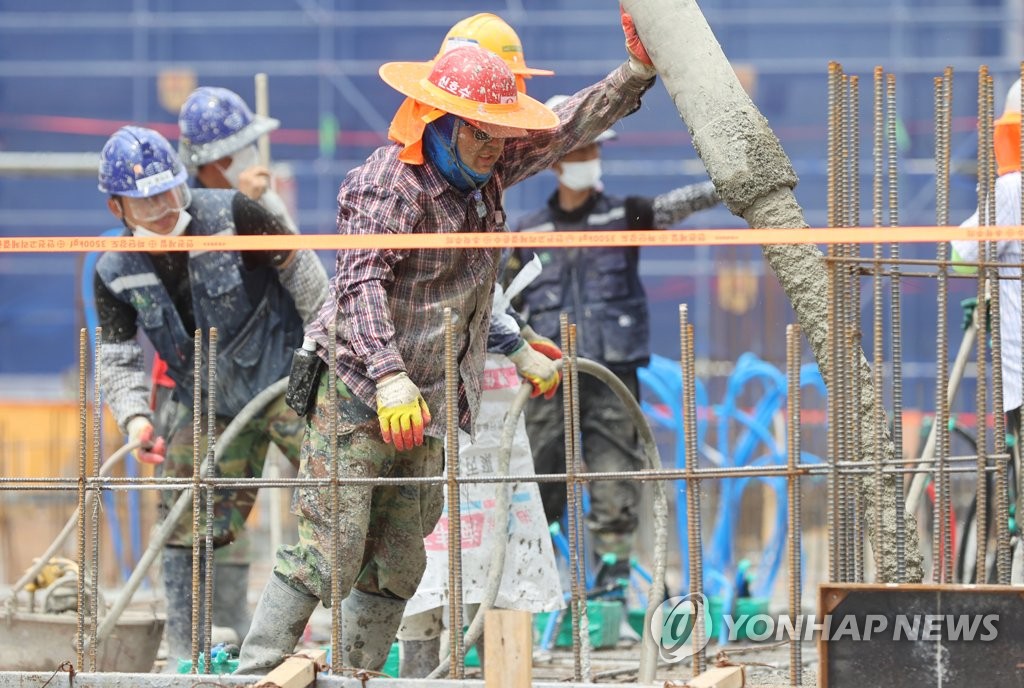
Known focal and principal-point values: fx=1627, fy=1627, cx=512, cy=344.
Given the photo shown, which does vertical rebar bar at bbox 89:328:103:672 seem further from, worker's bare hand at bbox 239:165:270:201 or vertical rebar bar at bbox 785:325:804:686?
worker's bare hand at bbox 239:165:270:201

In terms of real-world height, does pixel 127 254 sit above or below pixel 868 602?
above

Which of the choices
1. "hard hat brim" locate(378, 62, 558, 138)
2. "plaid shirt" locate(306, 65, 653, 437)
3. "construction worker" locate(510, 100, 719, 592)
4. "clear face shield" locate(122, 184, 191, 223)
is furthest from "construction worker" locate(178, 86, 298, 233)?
"hard hat brim" locate(378, 62, 558, 138)

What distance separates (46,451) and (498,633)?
11.6 meters

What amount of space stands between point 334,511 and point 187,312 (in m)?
2.16

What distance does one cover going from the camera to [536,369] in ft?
17.8

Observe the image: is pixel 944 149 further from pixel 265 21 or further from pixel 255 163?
pixel 265 21

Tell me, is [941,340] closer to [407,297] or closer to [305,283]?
[407,297]

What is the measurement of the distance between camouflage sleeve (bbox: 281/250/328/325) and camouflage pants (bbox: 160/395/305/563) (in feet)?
1.29

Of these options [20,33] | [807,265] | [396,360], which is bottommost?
[396,360]

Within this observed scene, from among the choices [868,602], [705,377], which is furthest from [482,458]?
[705,377]

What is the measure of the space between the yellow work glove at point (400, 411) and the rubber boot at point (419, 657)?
1.65m

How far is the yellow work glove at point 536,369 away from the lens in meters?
5.43

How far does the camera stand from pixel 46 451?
14.9 m

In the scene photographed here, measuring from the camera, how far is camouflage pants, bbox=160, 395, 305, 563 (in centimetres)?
629
